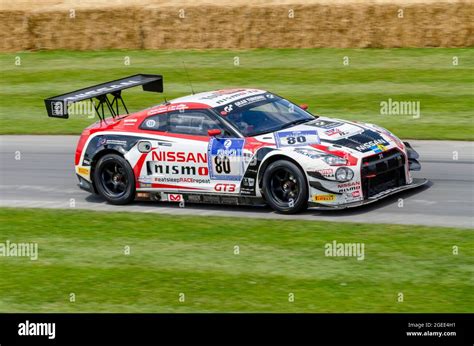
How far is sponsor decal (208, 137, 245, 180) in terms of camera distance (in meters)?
14.1

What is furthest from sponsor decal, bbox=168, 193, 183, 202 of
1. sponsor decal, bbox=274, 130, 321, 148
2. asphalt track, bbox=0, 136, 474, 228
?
sponsor decal, bbox=274, 130, 321, 148

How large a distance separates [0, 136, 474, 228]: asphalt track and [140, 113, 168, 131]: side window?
1.13 meters

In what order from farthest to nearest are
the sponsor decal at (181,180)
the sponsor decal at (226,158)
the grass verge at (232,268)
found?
the sponsor decal at (181,180) → the sponsor decal at (226,158) → the grass verge at (232,268)

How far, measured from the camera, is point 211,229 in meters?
13.4

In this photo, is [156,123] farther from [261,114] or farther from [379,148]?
[379,148]

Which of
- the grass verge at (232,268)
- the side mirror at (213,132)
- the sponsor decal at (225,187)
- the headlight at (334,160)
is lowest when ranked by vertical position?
the grass verge at (232,268)

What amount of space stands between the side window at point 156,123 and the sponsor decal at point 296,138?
1801mm

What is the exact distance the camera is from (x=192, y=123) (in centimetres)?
1472

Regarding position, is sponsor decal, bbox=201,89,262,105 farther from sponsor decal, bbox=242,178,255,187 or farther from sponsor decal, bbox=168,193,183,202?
sponsor decal, bbox=168,193,183,202

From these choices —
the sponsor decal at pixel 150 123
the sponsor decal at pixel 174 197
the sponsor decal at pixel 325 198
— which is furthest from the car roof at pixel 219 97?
the sponsor decal at pixel 325 198

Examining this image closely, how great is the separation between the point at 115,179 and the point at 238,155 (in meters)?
2.27

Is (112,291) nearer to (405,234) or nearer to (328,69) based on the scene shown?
(405,234)

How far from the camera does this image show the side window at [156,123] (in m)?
15.0

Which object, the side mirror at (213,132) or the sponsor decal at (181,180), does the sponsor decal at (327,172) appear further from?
the sponsor decal at (181,180)
